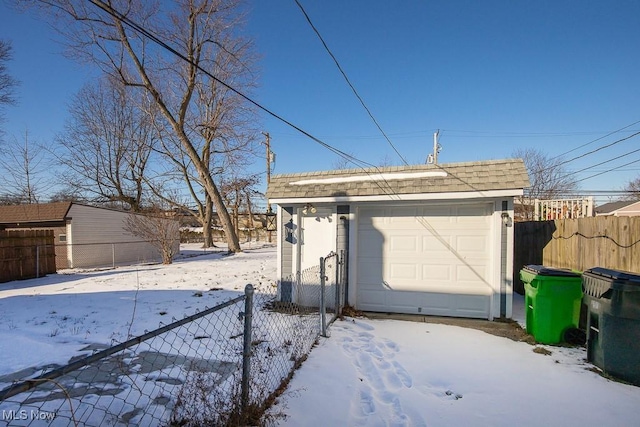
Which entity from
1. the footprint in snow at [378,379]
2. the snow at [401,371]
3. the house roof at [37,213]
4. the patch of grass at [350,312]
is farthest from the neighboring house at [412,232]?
the house roof at [37,213]

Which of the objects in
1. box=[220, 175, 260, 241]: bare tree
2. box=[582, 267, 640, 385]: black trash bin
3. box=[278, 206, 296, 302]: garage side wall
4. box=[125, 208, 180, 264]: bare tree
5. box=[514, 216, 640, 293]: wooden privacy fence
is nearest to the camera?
box=[582, 267, 640, 385]: black trash bin

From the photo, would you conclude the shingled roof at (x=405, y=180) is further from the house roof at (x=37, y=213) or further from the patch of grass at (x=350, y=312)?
the house roof at (x=37, y=213)

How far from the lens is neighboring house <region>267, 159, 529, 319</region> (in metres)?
5.50

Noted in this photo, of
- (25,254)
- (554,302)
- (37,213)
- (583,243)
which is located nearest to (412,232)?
(554,302)

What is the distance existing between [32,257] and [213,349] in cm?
1134

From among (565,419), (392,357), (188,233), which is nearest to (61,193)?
(188,233)

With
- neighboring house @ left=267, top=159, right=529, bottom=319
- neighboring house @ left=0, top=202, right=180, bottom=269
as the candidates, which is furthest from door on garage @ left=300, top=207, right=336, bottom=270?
neighboring house @ left=0, top=202, right=180, bottom=269

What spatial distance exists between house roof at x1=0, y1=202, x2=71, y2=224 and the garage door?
14.8 m

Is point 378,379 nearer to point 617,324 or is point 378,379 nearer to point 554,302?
point 617,324

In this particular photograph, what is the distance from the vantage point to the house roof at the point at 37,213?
14242mm

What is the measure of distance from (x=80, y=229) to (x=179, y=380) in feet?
49.4

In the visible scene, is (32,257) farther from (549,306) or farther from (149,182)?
(549,306)

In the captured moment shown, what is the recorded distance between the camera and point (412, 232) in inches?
238

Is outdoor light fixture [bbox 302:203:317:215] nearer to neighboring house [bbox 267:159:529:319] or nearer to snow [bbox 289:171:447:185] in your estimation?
neighboring house [bbox 267:159:529:319]
